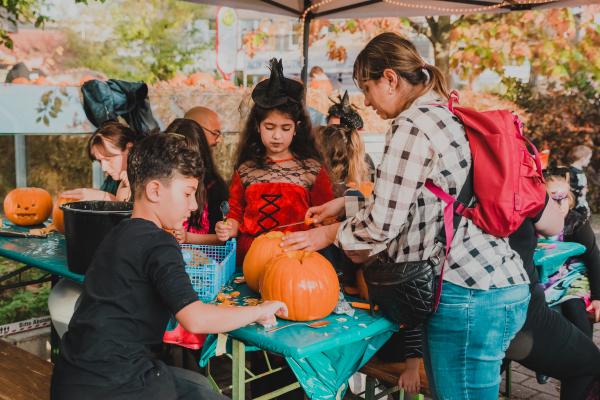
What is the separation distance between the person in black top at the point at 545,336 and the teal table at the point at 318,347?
0.53 metres

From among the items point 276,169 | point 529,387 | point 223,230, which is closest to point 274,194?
point 276,169

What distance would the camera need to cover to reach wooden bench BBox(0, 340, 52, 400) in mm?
2656

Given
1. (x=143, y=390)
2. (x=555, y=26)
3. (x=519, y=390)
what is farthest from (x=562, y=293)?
(x=555, y=26)

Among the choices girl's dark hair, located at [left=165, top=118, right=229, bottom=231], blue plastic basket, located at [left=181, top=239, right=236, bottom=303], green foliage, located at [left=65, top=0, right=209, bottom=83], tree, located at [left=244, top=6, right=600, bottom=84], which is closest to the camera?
blue plastic basket, located at [left=181, top=239, right=236, bottom=303]

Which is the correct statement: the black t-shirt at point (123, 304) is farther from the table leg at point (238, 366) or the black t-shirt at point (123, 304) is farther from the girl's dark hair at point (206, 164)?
the girl's dark hair at point (206, 164)

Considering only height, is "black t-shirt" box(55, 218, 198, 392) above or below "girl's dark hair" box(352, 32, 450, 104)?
below

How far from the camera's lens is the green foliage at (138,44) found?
1504cm

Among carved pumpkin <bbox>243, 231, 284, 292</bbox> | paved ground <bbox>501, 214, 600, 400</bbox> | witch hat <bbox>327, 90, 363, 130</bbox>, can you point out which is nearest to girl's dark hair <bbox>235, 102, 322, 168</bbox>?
carved pumpkin <bbox>243, 231, 284, 292</bbox>

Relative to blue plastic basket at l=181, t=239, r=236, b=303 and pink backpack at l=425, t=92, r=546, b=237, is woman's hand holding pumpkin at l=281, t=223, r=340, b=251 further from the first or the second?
pink backpack at l=425, t=92, r=546, b=237

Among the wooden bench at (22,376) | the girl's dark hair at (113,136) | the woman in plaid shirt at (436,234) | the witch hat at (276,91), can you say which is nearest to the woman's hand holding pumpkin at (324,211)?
the woman in plaid shirt at (436,234)

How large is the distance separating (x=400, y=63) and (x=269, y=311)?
3.13 feet

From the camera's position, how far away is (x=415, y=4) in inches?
227

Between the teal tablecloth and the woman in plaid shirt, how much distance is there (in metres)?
1.52

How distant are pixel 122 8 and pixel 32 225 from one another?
520 inches
